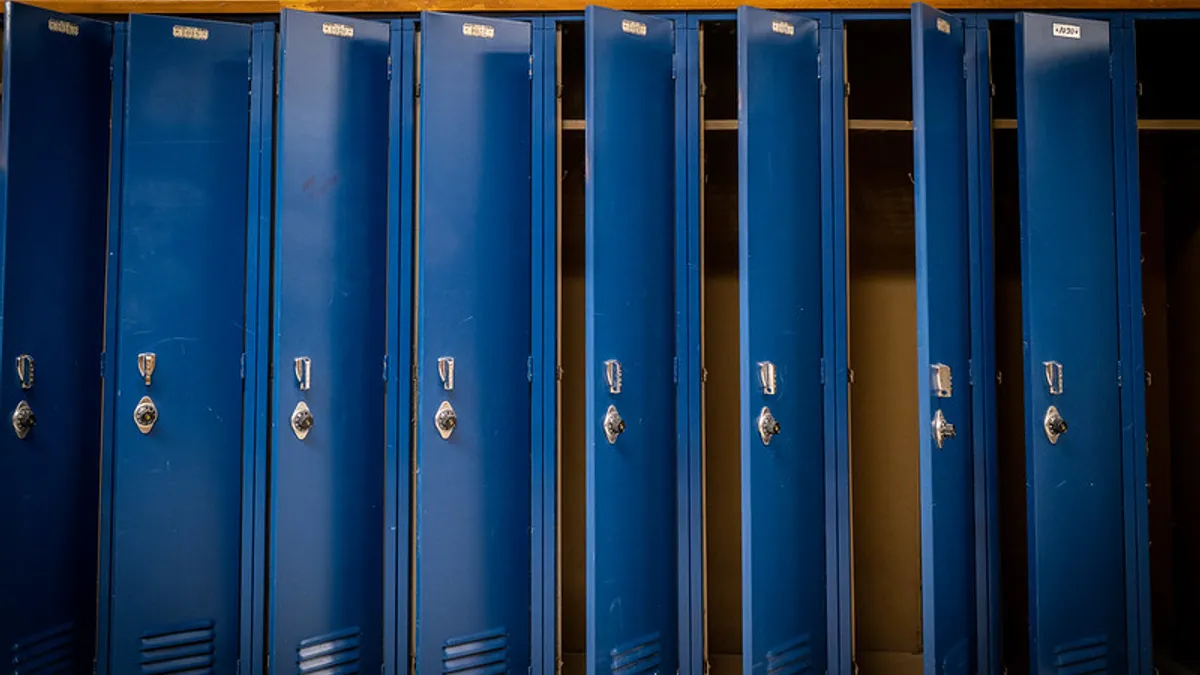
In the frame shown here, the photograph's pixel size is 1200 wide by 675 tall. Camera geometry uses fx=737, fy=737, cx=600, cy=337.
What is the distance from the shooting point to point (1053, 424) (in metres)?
2.57

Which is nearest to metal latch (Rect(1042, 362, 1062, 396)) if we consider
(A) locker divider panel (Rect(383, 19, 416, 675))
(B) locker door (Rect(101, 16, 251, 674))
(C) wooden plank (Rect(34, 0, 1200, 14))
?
(C) wooden plank (Rect(34, 0, 1200, 14))

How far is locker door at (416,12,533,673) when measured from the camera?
8.36 ft

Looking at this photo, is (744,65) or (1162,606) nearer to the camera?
(744,65)

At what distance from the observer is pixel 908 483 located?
3367 millimetres

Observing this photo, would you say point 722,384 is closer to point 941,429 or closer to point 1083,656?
point 941,429

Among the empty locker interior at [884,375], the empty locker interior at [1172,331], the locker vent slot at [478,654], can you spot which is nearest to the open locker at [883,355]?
the empty locker interior at [884,375]

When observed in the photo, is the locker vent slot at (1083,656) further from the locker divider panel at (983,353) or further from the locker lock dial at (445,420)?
the locker lock dial at (445,420)

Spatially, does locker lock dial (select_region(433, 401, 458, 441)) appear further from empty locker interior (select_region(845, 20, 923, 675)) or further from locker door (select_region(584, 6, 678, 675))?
empty locker interior (select_region(845, 20, 923, 675))

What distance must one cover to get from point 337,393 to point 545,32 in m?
1.53

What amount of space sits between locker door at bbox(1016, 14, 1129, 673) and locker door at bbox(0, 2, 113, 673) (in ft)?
11.0

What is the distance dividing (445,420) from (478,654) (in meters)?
0.84

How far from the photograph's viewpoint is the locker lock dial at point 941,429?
2.47 metres

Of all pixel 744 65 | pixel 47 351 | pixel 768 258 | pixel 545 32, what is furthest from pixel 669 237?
pixel 47 351

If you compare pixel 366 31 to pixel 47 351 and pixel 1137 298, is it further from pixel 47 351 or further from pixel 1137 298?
pixel 1137 298
